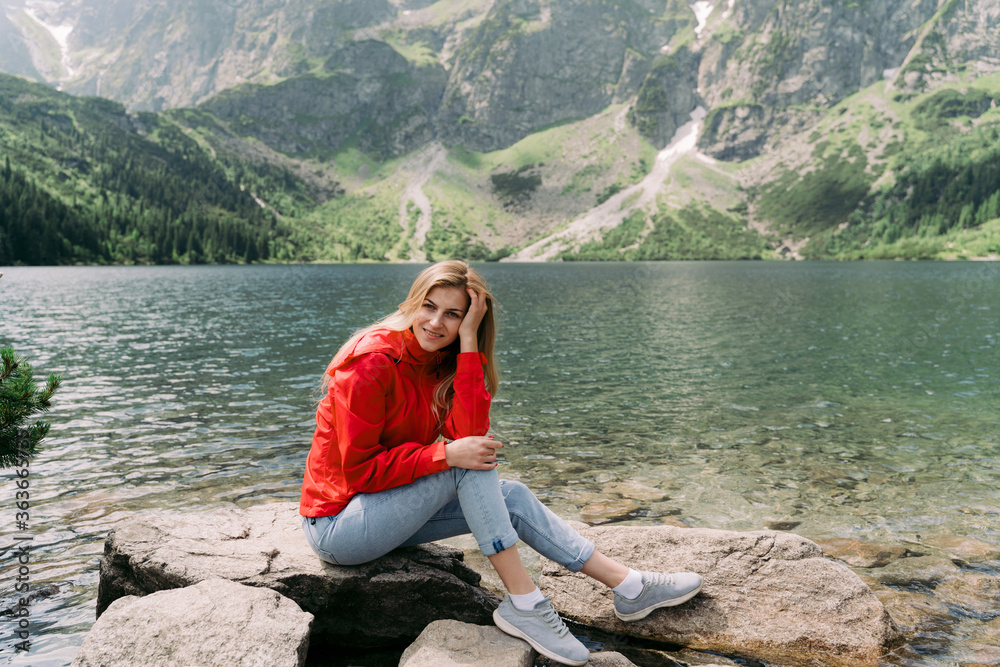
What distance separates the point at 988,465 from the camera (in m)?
14.2

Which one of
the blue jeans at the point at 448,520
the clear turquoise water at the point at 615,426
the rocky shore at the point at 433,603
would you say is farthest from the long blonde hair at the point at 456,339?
the clear turquoise water at the point at 615,426

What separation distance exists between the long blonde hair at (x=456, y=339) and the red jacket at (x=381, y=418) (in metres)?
0.11

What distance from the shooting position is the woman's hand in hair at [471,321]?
613 cm

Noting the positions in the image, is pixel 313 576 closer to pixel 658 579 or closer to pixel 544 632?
pixel 544 632

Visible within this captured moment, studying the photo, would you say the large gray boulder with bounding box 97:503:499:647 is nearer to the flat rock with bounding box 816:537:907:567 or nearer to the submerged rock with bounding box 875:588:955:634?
the submerged rock with bounding box 875:588:955:634

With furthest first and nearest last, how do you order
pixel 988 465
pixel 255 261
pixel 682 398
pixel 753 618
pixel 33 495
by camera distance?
pixel 255 261, pixel 682 398, pixel 988 465, pixel 33 495, pixel 753 618

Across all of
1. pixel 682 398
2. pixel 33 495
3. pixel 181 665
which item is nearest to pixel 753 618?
pixel 181 665

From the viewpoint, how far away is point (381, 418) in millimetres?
5688

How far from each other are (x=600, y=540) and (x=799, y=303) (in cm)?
6042

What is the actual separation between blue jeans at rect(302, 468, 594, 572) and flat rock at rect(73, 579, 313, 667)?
754 millimetres

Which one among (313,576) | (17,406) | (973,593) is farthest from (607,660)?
(17,406)

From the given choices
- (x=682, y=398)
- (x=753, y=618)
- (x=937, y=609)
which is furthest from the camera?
(x=682, y=398)

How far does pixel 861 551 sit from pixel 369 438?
8.48 meters

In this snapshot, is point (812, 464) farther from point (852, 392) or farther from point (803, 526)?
point (852, 392)
